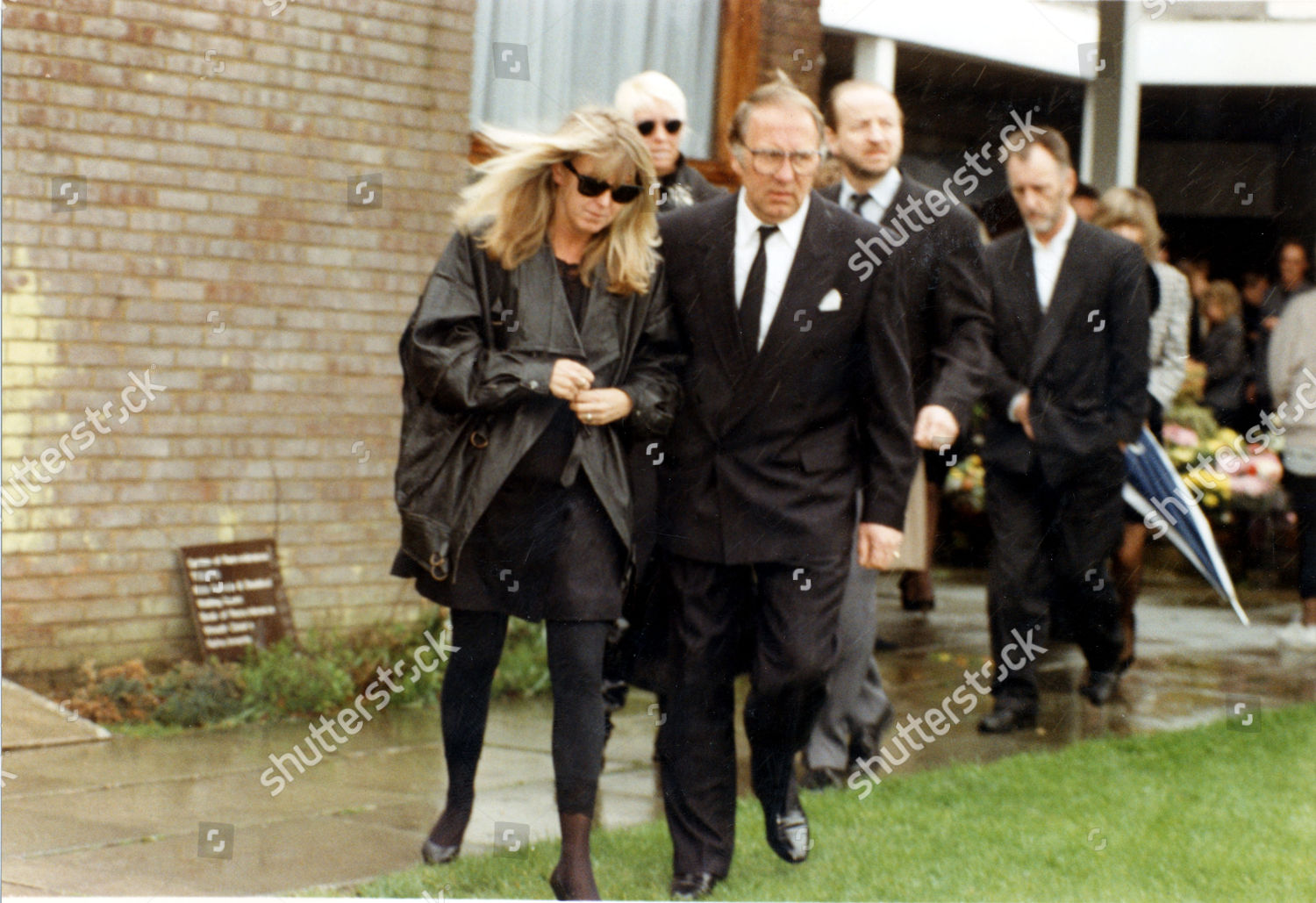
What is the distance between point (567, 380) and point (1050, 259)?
10.1 ft

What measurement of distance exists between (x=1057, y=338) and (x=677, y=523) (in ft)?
8.70

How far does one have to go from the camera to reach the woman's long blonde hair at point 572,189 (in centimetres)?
443

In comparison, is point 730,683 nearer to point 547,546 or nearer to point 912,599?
point 547,546

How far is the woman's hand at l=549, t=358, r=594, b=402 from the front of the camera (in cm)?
434

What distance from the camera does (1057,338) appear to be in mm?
6754

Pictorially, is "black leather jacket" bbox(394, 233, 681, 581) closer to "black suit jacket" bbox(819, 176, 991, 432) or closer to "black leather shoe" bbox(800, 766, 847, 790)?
"black suit jacket" bbox(819, 176, 991, 432)

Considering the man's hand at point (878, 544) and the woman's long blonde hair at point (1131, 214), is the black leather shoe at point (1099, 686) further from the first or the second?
the man's hand at point (878, 544)

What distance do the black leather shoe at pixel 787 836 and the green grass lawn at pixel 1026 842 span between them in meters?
0.05

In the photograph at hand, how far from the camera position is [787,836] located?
15.6 feet

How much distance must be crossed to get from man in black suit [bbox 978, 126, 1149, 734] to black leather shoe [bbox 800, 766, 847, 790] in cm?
134

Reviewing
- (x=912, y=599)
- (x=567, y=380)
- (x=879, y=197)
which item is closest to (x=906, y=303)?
(x=879, y=197)

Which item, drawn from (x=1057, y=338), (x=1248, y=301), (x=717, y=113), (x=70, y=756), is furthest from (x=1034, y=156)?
(x=1248, y=301)

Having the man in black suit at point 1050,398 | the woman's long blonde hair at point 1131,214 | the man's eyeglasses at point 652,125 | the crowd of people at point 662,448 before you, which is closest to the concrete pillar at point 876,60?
the woman's long blonde hair at point 1131,214

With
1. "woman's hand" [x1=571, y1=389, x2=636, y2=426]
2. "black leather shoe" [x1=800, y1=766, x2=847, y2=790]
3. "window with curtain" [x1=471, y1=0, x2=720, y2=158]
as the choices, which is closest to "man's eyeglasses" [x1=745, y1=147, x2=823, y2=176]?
"woman's hand" [x1=571, y1=389, x2=636, y2=426]
